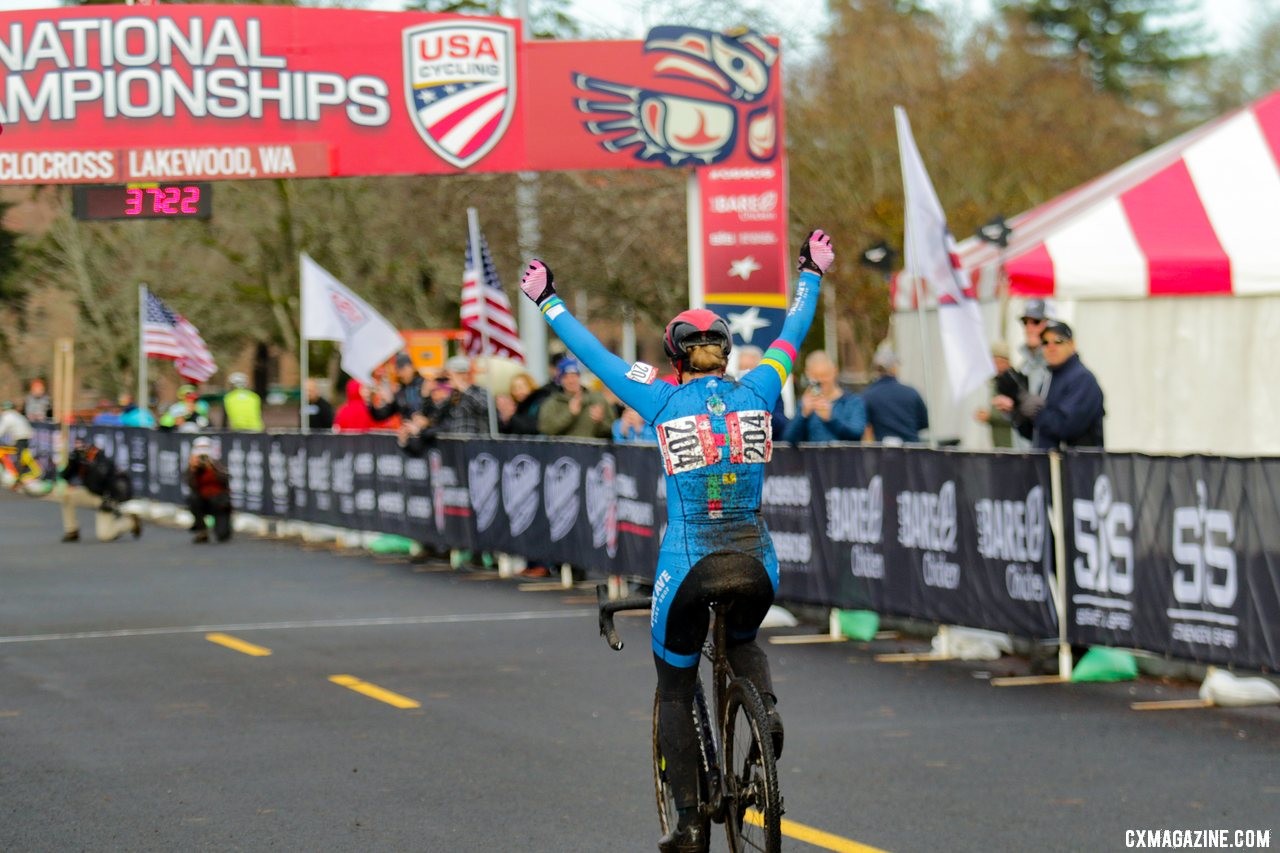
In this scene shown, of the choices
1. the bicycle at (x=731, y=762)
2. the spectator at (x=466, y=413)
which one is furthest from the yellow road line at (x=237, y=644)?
the bicycle at (x=731, y=762)

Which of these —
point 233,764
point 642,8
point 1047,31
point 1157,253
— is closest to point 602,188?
point 642,8

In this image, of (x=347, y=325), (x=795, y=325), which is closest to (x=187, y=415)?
(x=347, y=325)

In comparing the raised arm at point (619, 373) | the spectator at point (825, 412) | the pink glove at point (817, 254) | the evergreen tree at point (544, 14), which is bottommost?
the spectator at point (825, 412)

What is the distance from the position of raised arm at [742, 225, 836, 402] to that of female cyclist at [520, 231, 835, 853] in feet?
0.08

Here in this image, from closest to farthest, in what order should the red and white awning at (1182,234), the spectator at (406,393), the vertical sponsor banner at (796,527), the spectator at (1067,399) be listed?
the spectator at (1067,399), the vertical sponsor banner at (796,527), the red and white awning at (1182,234), the spectator at (406,393)

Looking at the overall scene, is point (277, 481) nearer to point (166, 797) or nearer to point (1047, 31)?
point (166, 797)

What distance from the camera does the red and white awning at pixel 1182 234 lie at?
51.5 feet

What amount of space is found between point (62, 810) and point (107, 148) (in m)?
11.0

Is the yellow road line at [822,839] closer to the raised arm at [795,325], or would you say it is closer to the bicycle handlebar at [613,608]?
the bicycle handlebar at [613,608]

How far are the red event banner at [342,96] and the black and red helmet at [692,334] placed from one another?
39.3 feet

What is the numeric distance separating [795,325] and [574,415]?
1115cm

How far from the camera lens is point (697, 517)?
19.6 feet

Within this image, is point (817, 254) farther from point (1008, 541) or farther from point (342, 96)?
point (342, 96)

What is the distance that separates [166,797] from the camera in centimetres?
776
